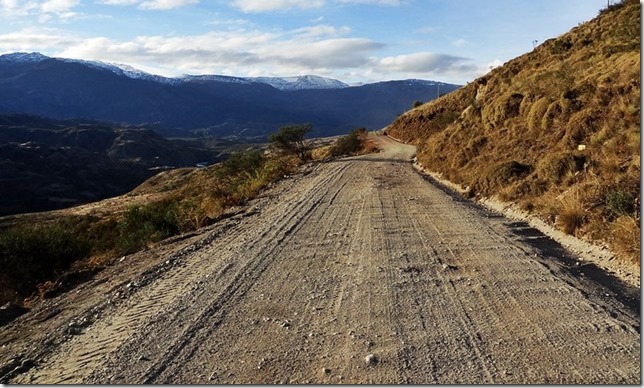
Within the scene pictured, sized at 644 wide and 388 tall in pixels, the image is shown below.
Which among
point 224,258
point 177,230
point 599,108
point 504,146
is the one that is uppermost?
point 599,108

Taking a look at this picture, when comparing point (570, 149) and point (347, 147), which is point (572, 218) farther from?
point (347, 147)

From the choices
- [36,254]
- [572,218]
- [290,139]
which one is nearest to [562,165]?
[572,218]

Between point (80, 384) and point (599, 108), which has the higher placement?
point (599, 108)

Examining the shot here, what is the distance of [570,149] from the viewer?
→ 14.3 metres

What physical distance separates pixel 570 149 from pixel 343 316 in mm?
10922

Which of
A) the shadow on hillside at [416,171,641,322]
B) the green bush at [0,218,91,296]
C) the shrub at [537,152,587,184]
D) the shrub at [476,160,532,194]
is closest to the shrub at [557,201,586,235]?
the shadow on hillside at [416,171,641,322]

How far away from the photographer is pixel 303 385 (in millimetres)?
4418

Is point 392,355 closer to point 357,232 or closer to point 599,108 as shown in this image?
point 357,232

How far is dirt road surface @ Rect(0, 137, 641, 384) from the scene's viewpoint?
4684mm

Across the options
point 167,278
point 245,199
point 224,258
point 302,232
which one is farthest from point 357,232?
point 245,199

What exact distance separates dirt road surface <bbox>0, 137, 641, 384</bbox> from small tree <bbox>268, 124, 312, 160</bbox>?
1117 inches

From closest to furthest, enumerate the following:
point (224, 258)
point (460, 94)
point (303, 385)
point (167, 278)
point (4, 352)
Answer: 1. point (303, 385)
2. point (4, 352)
3. point (167, 278)
4. point (224, 258)
5. point (460, 94)

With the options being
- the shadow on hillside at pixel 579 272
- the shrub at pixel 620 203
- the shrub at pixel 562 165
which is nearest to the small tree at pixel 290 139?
the shrub at pixel 562 165

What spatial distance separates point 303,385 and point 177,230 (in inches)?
415
